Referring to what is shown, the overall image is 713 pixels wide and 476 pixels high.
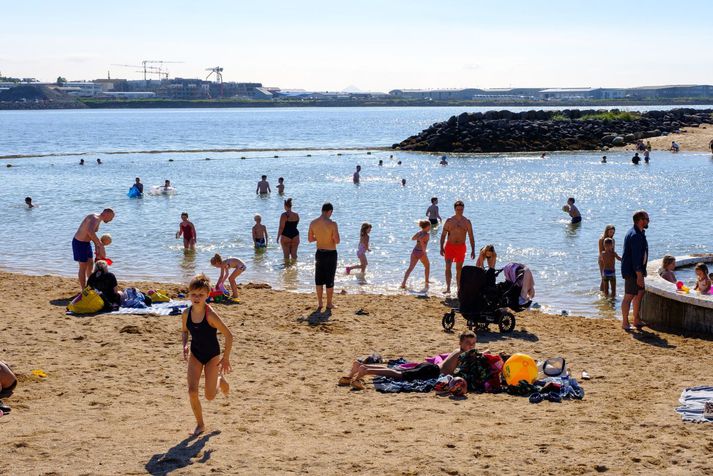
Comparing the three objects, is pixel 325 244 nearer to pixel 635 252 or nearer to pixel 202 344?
pixel 635 252

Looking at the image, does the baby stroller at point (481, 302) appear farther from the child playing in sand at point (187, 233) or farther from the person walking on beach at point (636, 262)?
the child playing in sand at point (187, 233)

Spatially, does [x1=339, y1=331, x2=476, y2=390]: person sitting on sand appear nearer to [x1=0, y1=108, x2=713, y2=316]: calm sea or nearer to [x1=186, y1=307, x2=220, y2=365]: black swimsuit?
[x1=186, y1=307, x2=220, y2=365]: black swimsuit

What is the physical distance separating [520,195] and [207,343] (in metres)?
27.2

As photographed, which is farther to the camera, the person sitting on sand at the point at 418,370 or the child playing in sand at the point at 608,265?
the child playing in sand at the point at 608,265

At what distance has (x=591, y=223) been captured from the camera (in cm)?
2569

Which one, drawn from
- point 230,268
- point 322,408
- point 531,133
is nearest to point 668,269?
point 230,268

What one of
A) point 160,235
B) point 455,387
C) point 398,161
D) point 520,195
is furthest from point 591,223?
point 398,161

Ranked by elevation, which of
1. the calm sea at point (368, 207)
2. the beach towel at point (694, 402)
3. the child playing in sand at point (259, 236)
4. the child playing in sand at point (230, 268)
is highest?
the child playing in sand at point (230, 268)

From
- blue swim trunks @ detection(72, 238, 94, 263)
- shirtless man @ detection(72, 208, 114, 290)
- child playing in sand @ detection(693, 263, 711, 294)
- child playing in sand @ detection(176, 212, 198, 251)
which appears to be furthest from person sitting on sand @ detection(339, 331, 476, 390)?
child playing in sand @ detection(176, 212, 198, 251)

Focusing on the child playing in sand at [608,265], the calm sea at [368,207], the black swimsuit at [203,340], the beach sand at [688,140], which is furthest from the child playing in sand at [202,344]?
the beach sand at [688,140]

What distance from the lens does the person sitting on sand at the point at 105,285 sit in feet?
40.7

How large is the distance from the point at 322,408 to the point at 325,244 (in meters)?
4.50

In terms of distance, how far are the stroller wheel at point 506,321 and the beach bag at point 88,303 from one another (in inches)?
216

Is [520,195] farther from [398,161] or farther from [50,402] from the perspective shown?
[50,402]
